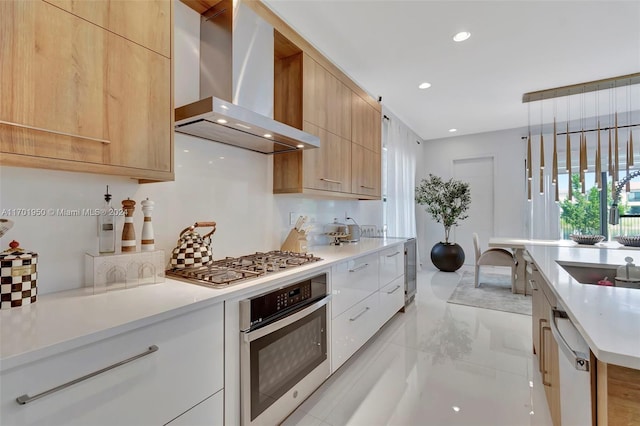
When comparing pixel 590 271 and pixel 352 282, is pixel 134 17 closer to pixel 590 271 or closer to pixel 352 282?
pixel 352 282

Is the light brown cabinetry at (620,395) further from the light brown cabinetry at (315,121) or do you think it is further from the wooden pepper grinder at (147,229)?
the light brown cabinetry at (315,121)

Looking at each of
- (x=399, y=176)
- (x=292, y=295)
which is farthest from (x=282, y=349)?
(x=399, y=176)

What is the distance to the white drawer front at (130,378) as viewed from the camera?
77 centimetres

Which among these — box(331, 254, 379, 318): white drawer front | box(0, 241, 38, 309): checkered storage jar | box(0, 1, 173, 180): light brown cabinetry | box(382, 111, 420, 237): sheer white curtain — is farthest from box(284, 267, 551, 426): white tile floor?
box(382, 111, 420, 237): sheer white curtain

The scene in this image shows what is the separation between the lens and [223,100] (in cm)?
165

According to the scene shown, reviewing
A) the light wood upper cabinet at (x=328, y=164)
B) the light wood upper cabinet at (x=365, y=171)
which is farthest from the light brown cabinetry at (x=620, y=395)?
the light wood upper cabinet at (x=365, y=171)

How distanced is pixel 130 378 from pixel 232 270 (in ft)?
2.33

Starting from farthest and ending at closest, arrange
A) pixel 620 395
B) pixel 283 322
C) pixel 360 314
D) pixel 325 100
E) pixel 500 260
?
pixel 500 260 < pixel 325 100 < pixel 360 314 < pixel 283 322 < pixel 620 395

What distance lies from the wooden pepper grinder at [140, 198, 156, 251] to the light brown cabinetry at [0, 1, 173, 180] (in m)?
0.21

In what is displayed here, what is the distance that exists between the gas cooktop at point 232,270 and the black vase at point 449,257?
168 inches

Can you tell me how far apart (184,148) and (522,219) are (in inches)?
246

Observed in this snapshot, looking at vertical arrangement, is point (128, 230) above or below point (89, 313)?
above

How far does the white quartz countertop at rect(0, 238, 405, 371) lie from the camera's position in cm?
78

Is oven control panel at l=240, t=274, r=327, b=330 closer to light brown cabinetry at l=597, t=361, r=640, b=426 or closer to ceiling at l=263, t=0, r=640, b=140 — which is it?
light brown cabinetry at l=597, t=361, r=640, b=426
